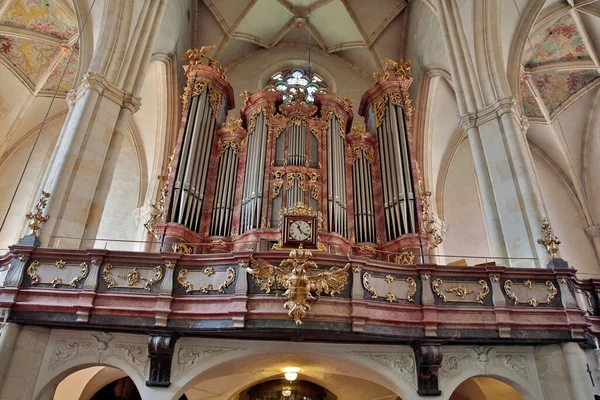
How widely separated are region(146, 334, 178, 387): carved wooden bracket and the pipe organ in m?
2.43

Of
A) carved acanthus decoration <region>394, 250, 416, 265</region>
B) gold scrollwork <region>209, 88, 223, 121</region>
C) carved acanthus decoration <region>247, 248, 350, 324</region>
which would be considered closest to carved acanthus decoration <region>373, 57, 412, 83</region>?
gold scrollwork <region>209, 88, 223, 121</region>

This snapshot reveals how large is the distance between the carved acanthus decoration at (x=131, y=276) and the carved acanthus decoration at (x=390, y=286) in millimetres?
2994

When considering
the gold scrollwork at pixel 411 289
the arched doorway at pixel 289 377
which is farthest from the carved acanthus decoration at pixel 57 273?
the gold scrollwork at pixel 411 289

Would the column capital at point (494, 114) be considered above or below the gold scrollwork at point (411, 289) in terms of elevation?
above

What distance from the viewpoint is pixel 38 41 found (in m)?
13.5

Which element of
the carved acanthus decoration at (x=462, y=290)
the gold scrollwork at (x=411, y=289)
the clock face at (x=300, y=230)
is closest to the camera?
the gold scrollwork at (x=411, y=289)

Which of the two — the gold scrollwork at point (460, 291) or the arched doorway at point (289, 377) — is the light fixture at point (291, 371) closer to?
the arched doorway at point (289, 377)

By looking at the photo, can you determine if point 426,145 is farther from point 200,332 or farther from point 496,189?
point 200,332

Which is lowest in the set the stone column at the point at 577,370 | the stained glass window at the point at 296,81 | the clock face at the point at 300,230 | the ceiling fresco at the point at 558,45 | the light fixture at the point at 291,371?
the stone column at the point at 577,370

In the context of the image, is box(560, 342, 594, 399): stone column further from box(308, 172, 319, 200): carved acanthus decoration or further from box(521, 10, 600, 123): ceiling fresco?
box(521, 10, 600, 123): ceiling fresco

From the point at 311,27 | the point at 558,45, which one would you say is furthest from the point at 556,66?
the point at 311,27

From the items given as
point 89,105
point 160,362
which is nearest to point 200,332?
point 160,362

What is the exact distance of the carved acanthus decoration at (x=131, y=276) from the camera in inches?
264

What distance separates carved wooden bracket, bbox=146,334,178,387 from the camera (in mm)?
6531
